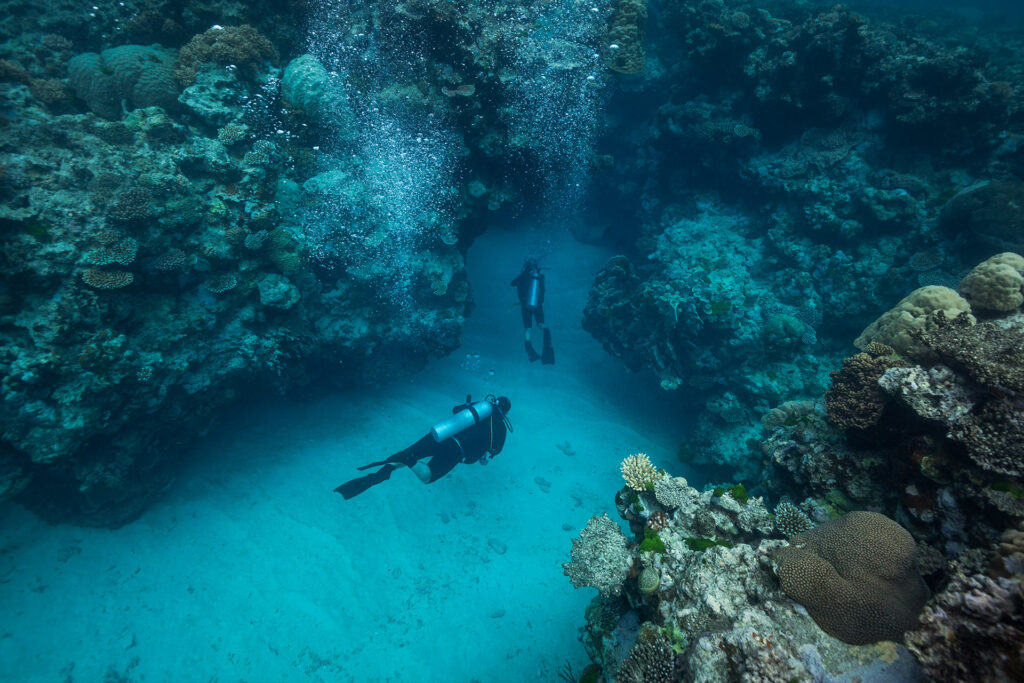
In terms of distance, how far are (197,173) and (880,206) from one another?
15.0 m

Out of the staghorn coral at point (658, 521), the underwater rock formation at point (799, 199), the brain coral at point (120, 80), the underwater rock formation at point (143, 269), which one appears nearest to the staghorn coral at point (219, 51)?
the underwater rock formation at point (143, 269)

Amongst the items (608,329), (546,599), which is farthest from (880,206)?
(546,599)

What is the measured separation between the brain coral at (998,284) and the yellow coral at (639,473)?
4.36m

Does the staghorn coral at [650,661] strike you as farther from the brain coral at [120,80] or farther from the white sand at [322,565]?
the brain coral at [120,80]

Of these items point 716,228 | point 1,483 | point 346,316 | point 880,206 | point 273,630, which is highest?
point 880,206

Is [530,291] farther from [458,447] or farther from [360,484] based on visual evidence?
[360,484]

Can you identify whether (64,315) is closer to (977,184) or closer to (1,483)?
(1,483)

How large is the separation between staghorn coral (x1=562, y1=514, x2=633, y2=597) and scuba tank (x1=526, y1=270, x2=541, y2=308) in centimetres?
873

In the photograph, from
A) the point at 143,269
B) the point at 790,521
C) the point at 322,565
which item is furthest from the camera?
the point at 322,565

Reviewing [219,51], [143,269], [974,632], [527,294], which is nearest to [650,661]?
[974,632]

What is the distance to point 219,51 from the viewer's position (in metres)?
7.96

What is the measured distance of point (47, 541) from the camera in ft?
27.8

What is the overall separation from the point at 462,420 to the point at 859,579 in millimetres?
7101

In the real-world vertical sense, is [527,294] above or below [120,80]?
below
